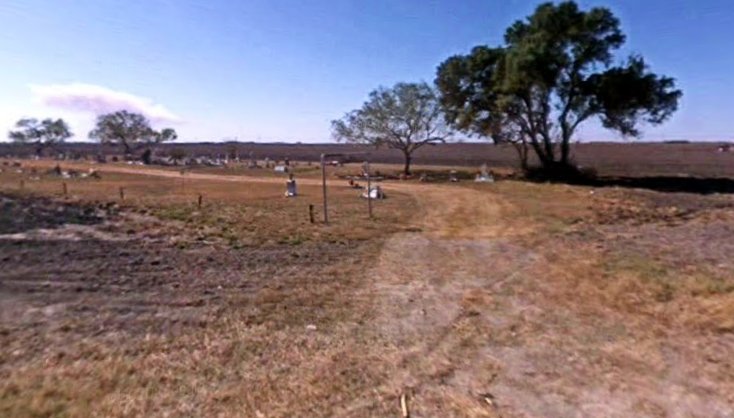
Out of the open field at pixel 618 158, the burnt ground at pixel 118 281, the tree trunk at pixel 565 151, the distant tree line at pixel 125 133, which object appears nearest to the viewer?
the burnt ground at pixel 118 281

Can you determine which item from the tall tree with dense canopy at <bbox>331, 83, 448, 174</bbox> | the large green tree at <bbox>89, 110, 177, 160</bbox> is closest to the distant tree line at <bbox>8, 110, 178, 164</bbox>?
the large green tree at <bbox>89, 110, 177, 160</bbox>

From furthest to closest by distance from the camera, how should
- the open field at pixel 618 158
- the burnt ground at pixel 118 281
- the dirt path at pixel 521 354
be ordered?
the open field at pixel 618 158 < the burnt ground at pixel 118 281 < the dirt path at pixel 521 354

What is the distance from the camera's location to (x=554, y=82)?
3189 centimetres

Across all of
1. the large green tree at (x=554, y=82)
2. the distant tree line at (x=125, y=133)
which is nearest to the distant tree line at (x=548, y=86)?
the large green tree at (x=554, y=82)

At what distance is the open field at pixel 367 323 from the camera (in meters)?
4.39

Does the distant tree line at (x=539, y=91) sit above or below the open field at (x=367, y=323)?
above

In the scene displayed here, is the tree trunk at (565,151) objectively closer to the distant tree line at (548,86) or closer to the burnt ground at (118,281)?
the distant tree line at (548,86)

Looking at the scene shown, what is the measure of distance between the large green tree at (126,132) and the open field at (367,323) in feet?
262

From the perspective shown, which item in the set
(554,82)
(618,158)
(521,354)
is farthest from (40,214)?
(618,158)

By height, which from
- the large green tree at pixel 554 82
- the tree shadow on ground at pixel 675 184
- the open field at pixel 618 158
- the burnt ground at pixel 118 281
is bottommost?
the burnt ground at pixel 118 281

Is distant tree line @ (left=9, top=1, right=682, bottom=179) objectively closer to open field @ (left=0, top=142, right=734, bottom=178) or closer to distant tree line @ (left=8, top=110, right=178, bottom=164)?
open field @ (left=0, top=142, right=734, bottom=178)

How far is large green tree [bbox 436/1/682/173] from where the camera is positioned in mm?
30469

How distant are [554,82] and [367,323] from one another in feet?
97.6

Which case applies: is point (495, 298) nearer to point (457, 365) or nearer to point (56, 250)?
point (457, 365)
